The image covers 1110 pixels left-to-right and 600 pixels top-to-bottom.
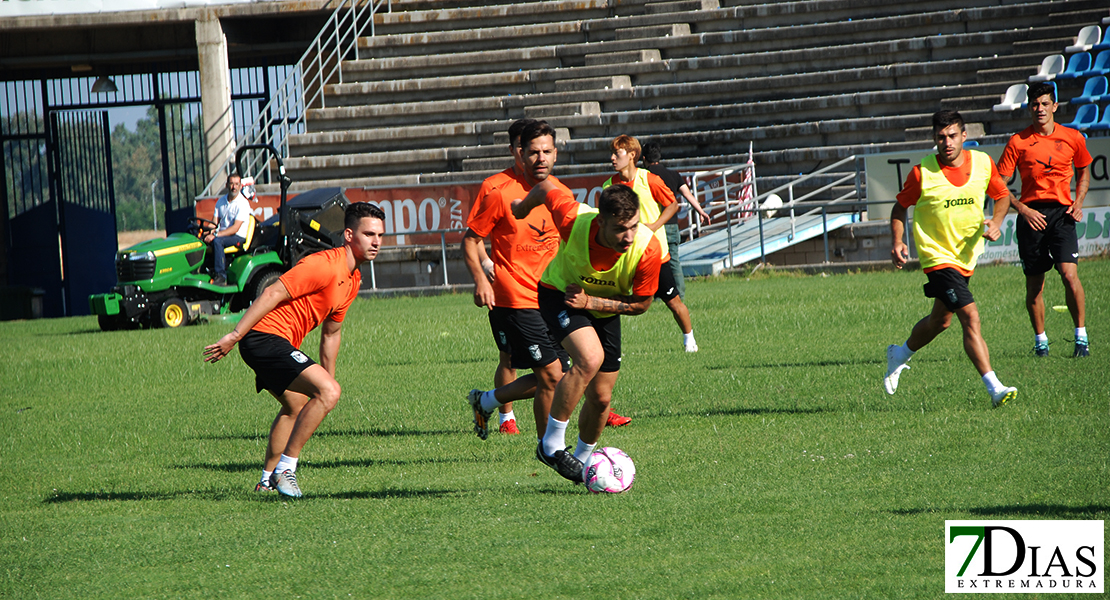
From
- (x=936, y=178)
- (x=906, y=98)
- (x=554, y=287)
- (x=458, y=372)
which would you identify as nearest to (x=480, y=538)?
(x=554, y=287)

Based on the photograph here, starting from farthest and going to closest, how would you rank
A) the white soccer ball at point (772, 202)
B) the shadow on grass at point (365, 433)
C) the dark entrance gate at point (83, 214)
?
1. the dark entrance gate at point (83, 214)
2. the white soccer ball at point (772, 202)
3. the shadow on grass at point (365, 433)

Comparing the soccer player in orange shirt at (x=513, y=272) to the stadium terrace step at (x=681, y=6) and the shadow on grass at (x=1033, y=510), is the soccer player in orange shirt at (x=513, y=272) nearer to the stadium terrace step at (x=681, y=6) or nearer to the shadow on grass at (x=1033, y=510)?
the shadow on grass at (x=1033, y=510)

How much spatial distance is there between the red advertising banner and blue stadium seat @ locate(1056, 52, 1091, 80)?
32.6ft

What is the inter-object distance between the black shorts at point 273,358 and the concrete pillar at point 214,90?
24.4 meters

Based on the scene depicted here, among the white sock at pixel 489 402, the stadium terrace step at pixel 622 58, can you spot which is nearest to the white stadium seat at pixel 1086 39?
the stadium terrace step at pixel 622 58

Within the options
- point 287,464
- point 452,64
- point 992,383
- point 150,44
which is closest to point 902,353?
point 992,383

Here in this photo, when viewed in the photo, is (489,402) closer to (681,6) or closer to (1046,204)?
(1046,204)

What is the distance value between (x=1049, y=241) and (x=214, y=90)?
2446cm

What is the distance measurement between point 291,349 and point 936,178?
4.62 metres

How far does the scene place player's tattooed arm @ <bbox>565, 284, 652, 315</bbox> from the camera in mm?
5734

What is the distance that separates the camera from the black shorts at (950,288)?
7.62m

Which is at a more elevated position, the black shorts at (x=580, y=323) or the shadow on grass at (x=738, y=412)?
the black shorts at (x=580, y=323)

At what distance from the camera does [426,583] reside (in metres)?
4.54

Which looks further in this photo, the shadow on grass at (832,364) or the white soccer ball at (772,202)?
the white soccer ball at (772,202)
